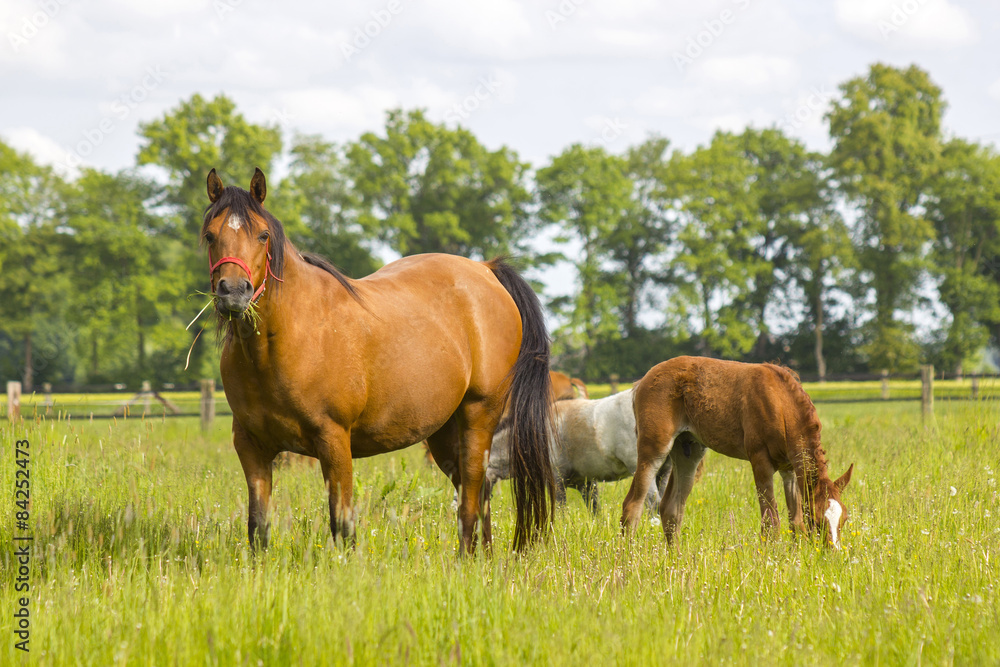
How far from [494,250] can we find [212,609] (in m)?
36.9

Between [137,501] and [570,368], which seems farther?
[570,368]

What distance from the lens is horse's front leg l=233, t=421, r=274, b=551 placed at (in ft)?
13.3

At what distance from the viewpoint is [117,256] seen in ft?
118

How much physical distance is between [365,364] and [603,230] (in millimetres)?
37481

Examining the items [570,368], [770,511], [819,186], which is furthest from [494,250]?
[770,511]

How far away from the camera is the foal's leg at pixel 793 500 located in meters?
5.13

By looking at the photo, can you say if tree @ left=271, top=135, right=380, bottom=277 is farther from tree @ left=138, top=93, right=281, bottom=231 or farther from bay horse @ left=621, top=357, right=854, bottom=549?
bay horse @ left=621, top=357, right=854, bottom=549

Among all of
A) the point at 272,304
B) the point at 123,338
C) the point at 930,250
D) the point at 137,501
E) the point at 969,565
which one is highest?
the point at 930,250

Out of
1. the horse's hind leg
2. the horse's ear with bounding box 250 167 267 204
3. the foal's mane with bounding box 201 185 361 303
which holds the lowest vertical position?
the horse's hind leg

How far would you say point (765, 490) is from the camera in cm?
534

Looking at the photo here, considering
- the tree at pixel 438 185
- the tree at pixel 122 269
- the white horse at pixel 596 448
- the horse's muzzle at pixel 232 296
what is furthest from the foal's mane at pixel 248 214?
the tree at pixel 438 185

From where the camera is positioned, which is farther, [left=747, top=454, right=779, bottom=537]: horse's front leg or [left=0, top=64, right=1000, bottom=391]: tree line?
[left=0, top=64, right=1000, bottom=391]: tree line

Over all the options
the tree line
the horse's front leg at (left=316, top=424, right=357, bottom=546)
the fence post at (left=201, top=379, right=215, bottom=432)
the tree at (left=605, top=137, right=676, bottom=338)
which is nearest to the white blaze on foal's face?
the horse's front leg at (left=316, top=424, right=357, bottom=546)

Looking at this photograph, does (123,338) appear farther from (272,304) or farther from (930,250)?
(930,250)
